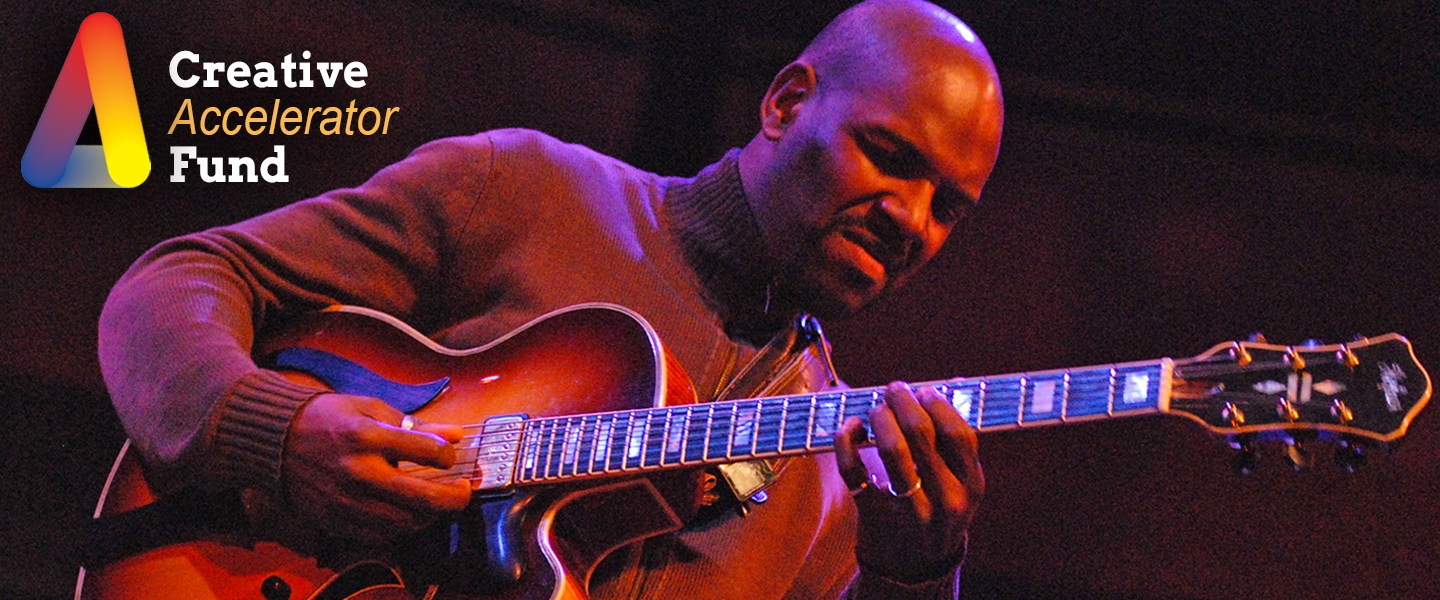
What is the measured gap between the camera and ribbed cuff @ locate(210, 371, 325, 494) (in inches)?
54.9

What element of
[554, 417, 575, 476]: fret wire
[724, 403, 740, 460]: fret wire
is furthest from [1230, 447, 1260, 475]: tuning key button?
[554, 417, 575, 476]: fret wire

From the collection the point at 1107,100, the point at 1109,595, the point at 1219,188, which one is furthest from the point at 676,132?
the point at 1109,595

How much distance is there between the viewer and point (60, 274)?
241 cm

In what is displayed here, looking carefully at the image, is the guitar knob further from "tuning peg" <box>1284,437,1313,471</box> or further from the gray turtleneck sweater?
"tuning peg" <box>1284,437,1313,471</box>

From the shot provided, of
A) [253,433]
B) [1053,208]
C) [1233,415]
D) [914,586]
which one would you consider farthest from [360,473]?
[1053,208]

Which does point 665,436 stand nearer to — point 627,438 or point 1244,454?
point 627,438

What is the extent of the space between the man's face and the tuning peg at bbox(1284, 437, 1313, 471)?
73 centimetres

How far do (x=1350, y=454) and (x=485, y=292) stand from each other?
1306mm

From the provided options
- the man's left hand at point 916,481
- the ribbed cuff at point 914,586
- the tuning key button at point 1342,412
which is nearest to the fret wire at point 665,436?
the man's left hand at point 916,481

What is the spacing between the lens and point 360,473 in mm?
1345

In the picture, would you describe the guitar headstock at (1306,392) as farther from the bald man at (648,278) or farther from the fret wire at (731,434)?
the fret wire at (731,434)

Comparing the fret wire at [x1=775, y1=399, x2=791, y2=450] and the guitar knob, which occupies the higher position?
the fret wire at [x1=775, y1=399, x2=791, y2=450]

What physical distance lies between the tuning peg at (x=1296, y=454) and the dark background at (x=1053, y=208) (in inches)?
56.3

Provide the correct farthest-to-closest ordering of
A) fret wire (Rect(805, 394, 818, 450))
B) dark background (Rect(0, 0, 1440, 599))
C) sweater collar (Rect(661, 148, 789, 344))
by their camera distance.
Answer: dark background (Rect(0, 0, 1440, 599)), sweater collar (Rect(661, 148, 789, 344)), fret wire (Rect(805, 394, 818, 450))
